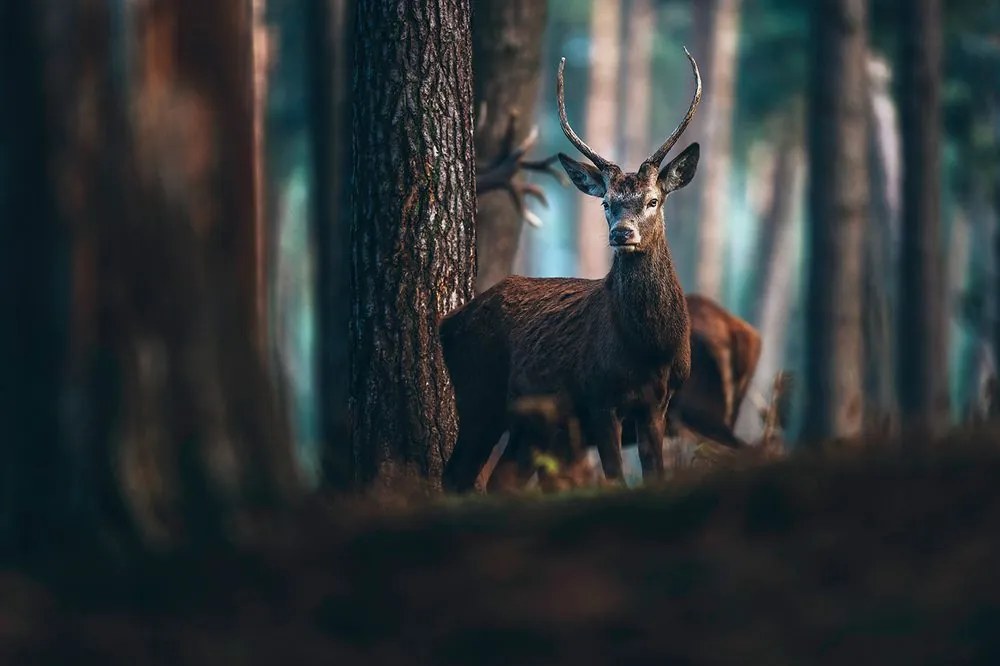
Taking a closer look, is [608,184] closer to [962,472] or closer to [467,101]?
[467,101]

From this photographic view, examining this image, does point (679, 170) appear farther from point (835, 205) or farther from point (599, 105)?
point (599, 105)

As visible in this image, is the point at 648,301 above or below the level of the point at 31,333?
below

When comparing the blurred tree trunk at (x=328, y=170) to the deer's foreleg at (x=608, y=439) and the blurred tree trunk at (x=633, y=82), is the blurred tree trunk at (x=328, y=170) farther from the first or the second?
the blurred tree trunk at (x=633, y=82)

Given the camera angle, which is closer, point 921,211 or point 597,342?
point 597,342

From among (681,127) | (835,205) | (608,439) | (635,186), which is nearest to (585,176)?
(635,186)

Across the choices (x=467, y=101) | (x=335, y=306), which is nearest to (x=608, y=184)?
(x=467, y=101)

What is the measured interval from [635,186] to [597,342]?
3.49 ft

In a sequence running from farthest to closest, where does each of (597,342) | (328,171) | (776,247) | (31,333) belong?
(776,247) < (328,171) < (597,342) < (31,333)

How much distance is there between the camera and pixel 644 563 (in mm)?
4754

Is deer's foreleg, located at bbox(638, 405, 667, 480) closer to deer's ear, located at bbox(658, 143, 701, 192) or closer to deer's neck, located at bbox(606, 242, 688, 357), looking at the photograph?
deer's neck, located at bbox(606, 242, 688, 357)

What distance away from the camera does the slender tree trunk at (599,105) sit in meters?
44.2

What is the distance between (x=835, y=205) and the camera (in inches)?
Answer: 763

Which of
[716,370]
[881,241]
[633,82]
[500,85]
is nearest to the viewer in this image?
[716,370]

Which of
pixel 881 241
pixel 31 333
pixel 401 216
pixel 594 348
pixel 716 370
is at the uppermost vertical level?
pixel 401 216
